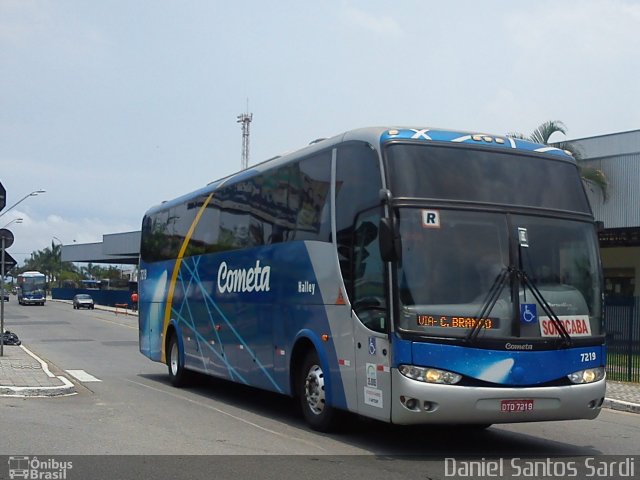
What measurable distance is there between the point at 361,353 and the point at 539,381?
1963mm

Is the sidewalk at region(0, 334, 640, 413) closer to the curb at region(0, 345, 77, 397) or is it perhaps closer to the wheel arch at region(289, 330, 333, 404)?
the curb at region(0, 345, 77, 397)

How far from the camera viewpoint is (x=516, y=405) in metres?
8.92

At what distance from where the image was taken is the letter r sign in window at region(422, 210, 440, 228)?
914 centimetres

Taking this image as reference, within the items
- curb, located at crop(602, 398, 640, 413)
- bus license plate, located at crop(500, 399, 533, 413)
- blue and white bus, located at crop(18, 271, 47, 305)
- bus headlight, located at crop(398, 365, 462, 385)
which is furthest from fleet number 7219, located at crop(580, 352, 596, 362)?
blue and white bus, located at crop(18, 271, 47, 305)

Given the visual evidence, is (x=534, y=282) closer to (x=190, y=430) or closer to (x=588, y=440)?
(x=588, y=440)

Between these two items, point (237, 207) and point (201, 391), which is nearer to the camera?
point (237, 207)

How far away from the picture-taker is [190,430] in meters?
11.0

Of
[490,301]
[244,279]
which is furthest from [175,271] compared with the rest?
[490,301]

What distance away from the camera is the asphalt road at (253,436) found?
8.80 meters

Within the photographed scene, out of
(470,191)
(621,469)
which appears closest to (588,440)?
(621,469)

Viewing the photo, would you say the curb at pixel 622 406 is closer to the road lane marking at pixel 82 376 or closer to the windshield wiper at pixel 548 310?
the windshield wiper at pixel 548 310

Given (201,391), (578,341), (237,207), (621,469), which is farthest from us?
(201,391)

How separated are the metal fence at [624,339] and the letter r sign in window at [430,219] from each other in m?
11.0

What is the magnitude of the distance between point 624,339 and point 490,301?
36.5 ft
